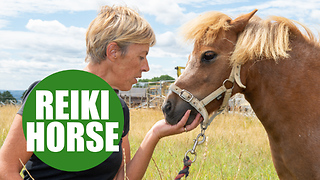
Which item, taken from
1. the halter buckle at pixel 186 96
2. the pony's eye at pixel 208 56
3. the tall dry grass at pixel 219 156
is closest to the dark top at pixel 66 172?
the halter buckle at pixel 186 96

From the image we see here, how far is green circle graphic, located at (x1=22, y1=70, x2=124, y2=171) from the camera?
164 cm

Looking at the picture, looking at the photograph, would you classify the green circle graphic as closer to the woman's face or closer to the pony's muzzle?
the woman's face

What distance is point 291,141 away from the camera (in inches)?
80.8

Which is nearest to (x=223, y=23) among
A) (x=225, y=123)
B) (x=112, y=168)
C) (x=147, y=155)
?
(x=147, y=155)

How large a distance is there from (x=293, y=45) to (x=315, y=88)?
0.38 metres

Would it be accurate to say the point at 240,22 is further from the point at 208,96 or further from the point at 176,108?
the point at 176,108

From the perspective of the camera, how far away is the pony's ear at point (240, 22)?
2.21 meters

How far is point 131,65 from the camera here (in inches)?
75.3

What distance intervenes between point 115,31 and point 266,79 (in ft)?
4.00

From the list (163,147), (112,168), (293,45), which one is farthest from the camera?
(163,147)

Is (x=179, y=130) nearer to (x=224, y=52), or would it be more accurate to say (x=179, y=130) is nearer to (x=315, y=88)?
(x=224, y=52)

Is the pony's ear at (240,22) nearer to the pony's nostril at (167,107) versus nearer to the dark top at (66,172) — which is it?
the pony's nostril at (167,107)

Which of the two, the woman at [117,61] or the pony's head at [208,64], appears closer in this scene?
the woman at [117,61]

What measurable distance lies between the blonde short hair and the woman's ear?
22 mm
